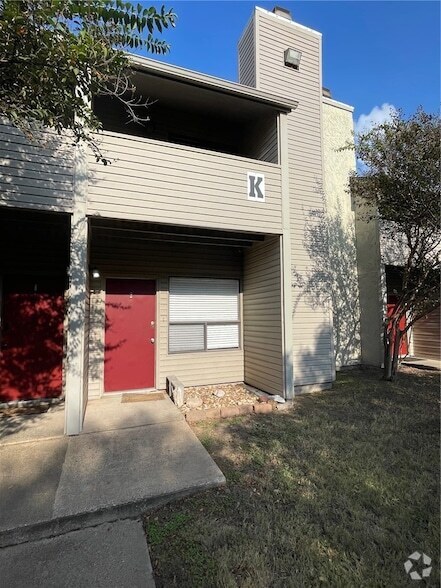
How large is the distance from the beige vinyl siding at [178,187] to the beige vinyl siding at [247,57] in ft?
9.58

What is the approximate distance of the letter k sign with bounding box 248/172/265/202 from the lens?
5449mm

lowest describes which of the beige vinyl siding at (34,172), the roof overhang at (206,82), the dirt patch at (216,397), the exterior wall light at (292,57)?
the dirt patch at (216,397)

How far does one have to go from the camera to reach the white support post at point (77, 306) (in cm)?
403

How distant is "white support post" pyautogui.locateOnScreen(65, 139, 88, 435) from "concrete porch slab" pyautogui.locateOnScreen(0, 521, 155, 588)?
1.79 meters

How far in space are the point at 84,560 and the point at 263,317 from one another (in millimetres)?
4618

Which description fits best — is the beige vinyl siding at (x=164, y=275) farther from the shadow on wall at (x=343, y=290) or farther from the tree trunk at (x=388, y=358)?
the tree trunk at (x=388, y=358)

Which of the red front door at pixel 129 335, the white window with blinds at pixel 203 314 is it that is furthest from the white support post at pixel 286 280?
the red front door at pixel 129 335

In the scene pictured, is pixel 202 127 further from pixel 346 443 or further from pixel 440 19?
pixel 346 443

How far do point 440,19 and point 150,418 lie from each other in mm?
7075

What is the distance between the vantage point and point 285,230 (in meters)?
5.62

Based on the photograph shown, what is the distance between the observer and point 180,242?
6.43m

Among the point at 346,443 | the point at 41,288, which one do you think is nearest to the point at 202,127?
the point at 41,288

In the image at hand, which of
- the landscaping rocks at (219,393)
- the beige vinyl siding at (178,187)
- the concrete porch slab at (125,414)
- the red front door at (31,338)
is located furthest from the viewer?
the landscaping rocks at (219,393)

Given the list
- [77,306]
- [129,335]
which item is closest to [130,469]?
[77,306]
